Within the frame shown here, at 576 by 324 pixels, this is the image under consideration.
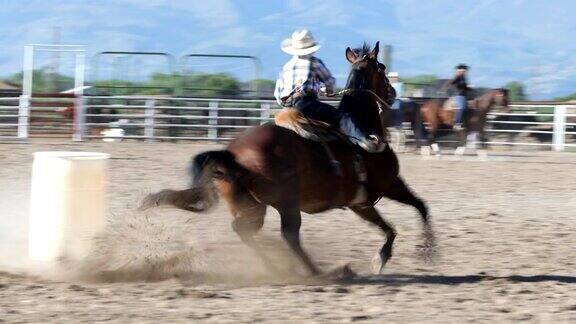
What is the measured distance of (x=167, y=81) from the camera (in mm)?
26688

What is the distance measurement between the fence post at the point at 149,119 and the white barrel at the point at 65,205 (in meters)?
14.9

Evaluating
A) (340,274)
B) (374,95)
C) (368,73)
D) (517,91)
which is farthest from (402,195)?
(517,91)

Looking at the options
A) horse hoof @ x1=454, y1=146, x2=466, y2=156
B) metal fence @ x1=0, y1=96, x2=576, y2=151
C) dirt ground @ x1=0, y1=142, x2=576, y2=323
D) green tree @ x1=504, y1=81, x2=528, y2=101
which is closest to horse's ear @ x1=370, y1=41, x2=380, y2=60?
dirt ground @ x1=0, y1=142, x2=576, y2=323

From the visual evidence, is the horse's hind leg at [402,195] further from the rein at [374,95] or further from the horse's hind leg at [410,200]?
the rein at [374,95]

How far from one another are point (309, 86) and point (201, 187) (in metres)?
1.11

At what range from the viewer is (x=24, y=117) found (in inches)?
858

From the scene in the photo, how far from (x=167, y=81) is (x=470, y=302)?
67.0 ft

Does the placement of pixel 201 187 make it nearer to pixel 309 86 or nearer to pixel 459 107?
pixel 309 86

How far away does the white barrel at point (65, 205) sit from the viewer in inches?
303

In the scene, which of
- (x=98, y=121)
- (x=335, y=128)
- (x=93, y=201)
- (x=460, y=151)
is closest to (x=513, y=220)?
(x=335, y=128)

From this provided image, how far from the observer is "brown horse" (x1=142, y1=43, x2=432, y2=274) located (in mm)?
7266

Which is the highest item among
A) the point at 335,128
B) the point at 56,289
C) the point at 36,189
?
the point at 335,128

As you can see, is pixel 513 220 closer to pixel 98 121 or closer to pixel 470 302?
pixel 470 302

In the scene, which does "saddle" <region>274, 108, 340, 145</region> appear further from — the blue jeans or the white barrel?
the blue jeans
